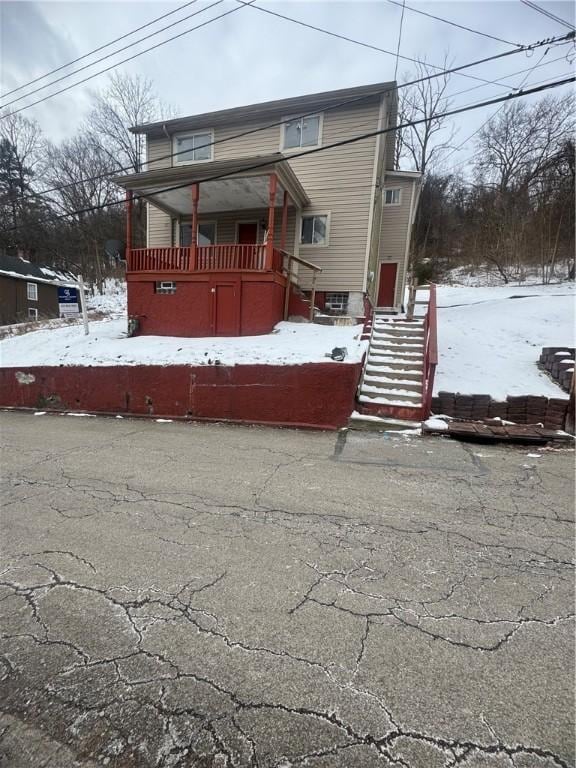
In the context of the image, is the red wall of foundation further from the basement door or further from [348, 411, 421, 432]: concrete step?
[348, 411, 421, 432]: concrete step

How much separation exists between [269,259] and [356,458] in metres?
6.53

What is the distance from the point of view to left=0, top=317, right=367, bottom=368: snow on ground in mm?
6969

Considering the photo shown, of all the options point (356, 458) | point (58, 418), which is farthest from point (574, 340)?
point (58, 418)

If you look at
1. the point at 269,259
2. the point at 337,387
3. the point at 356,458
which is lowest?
the point at 356,458

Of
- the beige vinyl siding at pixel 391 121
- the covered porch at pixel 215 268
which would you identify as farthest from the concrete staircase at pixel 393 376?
the beige vinyl siding at pixel 391 121

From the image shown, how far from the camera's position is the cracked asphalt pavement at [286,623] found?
132 centimetres

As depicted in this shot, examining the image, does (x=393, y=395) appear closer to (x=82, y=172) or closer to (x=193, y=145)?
(x=193, y=145)

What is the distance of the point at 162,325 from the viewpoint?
419 inches

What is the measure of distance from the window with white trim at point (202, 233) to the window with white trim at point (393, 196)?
24.0ft

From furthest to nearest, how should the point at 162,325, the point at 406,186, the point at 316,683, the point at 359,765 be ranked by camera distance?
the point at 406,186
the point at 162,325
the point at 316,683
the point at 359,765

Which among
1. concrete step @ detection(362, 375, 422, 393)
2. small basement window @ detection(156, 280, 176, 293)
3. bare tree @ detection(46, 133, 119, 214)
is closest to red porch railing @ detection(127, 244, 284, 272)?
small basement window @ detection(156, 280, 176, 293)

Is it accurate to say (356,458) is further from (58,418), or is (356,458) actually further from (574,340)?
(574,340)

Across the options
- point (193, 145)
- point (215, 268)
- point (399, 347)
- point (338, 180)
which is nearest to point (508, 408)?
point (399, 347)

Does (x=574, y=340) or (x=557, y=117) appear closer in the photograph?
(x=574, y=340)
